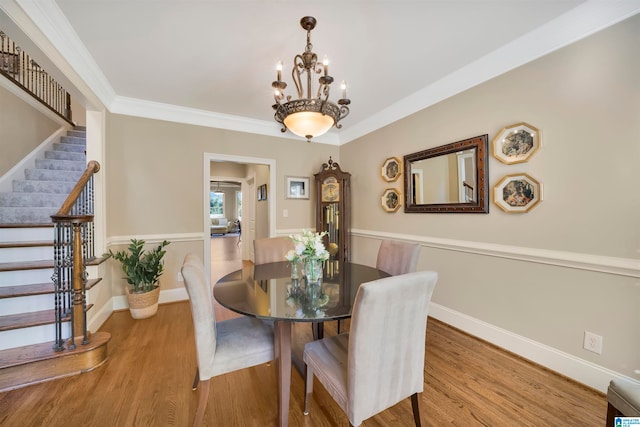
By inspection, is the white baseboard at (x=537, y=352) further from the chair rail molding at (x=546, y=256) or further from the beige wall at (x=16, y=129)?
the beige wall at (x=16, y=129)

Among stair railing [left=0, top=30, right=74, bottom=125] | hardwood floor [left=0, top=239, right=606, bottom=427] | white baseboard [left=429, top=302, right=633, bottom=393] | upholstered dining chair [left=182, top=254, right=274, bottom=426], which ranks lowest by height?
hardwood floor [left=0, top=239, right=606, bottom=427]

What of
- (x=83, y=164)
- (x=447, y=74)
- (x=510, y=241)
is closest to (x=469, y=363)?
(x=510, y=241)

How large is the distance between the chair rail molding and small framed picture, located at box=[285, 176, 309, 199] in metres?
1.93

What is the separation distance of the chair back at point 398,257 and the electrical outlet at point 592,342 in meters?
1.17

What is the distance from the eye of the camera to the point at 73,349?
188cm

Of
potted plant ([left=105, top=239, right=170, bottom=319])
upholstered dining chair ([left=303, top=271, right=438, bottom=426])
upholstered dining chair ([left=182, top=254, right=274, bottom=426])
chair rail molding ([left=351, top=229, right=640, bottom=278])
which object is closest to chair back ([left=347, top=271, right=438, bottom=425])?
upholstered dining chair ([left=303, top=271, right=438, bottom=426])

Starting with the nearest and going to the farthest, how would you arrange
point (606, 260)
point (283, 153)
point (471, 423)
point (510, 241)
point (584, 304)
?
point (471, 423)
point (606, 260)
point (584, 304)
point (510, 241)
point (283, 153)

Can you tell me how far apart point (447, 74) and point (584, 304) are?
7.22 feet

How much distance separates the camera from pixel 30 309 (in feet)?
6.76

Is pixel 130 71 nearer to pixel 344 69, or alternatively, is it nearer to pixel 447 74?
pixel 344 69

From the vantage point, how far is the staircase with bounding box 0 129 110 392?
1775mm

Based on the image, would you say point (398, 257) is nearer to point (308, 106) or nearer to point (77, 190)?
point (308, 106)

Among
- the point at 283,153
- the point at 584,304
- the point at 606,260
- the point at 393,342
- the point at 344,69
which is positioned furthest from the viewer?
the point at 283,153

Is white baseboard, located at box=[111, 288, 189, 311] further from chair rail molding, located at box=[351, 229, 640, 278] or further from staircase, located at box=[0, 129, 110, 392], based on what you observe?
chair rail molding, located at box=[351, 229, 640, 278]
